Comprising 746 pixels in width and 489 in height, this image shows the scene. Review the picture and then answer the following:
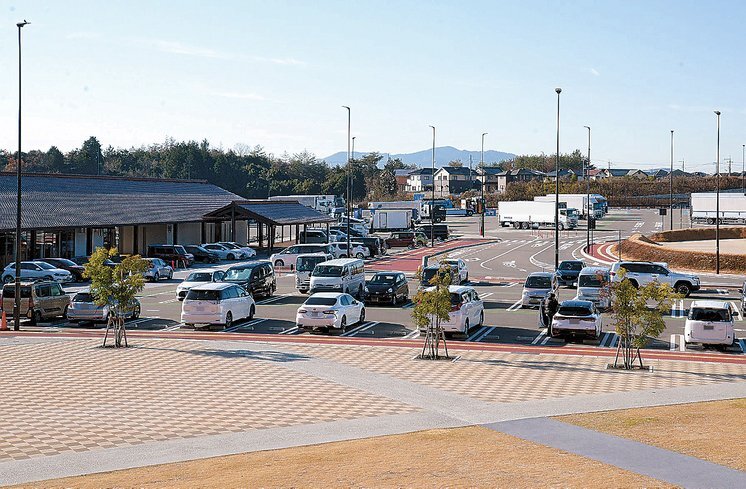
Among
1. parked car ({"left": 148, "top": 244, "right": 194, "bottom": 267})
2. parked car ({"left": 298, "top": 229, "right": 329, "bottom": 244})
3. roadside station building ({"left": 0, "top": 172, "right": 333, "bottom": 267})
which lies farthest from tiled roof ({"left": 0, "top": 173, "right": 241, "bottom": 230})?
parked car ({"left": 298, "top": 229, "right": 329, "bottom": 244})

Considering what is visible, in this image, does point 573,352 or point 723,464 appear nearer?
point 723,464

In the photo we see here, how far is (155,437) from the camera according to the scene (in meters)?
17.5

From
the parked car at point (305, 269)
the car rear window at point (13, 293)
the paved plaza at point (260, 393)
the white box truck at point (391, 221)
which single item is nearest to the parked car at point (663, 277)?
the parked car at point (305, 269)

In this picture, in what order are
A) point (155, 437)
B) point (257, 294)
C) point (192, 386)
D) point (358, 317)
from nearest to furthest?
point (155, 437) → point (192, 386) → point (358, 317) → point (257, 294)

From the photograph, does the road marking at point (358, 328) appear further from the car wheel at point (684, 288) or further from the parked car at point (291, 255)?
the parked car at point (291, 255)

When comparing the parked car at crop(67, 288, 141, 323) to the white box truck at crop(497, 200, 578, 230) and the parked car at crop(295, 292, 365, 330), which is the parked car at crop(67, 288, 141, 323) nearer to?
the parked car at crop(295, 292, 365, 330)

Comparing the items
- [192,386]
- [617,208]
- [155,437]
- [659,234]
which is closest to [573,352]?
[192,386]

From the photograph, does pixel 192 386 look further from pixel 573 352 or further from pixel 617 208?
pixel 617 208

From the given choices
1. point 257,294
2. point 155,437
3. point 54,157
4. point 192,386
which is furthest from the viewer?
point 54,157

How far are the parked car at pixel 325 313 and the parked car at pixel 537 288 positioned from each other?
30.4 feet

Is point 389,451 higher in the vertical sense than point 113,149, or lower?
lower

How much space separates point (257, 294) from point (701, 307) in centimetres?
2024

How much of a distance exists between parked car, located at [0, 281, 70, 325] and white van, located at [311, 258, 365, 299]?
1070 cm

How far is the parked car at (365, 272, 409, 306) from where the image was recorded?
39719 millimetres
